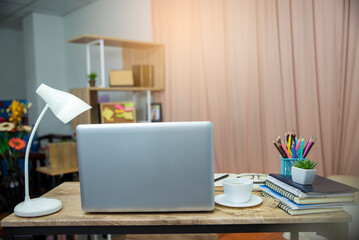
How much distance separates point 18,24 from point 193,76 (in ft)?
11.3

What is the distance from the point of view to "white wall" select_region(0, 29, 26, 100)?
16.7 ft

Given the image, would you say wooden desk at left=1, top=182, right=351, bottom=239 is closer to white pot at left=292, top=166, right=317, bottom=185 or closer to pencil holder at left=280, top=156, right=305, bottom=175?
white pot at left=292, top=166, right=317, bottom=185

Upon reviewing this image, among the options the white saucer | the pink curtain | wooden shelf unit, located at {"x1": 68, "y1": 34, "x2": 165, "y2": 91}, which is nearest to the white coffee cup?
the white saucer

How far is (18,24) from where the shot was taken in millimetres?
4965

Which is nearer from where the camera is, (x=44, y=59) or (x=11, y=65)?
(x=44, y=59)

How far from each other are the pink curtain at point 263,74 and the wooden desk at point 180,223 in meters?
1.37

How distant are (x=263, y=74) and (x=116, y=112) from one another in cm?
126

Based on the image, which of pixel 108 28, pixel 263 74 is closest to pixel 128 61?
pixel 108 28

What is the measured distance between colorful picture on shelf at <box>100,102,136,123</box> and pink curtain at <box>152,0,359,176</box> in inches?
15.9

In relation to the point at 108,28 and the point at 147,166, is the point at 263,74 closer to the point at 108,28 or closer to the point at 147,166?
the point at 147,166

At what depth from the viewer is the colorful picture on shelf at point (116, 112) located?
276 centimetres

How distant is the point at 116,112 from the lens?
9.26 feet

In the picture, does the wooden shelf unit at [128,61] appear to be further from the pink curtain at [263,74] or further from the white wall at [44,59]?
the white wall at [44,59]

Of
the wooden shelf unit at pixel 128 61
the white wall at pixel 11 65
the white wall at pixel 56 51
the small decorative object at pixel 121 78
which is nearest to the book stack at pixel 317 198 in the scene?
the wooden shelf unit at pixel 128 61
